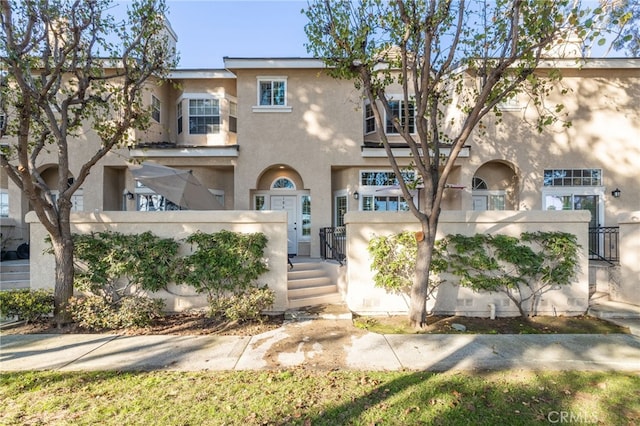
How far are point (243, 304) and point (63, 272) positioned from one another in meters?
3.68

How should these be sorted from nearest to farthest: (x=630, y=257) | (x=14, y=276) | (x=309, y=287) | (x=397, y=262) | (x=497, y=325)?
(x=497, y=325) → (x=397, y=262) → (x=630, y=257) → (x=309, y=287) → (x=14, y=276)

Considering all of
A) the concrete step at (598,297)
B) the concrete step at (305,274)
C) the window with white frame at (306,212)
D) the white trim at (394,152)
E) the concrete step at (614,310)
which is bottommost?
the concrete step at (614,310)

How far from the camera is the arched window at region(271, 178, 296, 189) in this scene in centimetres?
1377

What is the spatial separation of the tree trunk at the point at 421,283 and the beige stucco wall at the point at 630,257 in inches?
193

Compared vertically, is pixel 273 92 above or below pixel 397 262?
above

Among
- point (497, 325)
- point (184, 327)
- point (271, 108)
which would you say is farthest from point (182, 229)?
point (497, 325)

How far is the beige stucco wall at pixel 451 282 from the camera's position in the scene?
7.41 m

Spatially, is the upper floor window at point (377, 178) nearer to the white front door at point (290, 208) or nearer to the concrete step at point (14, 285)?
the white front door at point (290, 208)

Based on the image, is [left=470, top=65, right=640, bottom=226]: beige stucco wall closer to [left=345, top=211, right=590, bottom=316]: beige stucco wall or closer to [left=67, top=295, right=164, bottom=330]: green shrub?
[left=345, top=211, right=590, bottom=316]: beige stucco wall

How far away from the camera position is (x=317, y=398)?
3.85 m

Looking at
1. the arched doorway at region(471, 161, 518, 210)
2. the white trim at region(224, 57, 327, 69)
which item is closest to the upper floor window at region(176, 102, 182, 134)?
the white trim at region(224, 57, 327, 69)

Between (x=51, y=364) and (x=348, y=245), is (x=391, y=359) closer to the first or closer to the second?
(x=348, y=245)

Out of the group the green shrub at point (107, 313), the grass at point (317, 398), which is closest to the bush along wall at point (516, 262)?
the grass at point (317, 398)

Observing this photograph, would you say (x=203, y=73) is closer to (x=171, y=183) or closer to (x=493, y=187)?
(x=171, y=183)
